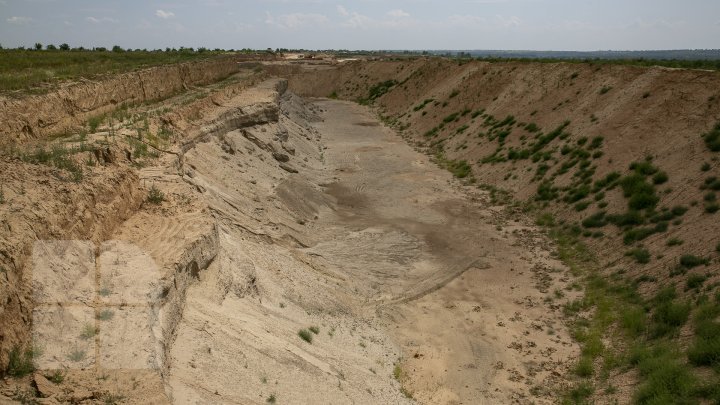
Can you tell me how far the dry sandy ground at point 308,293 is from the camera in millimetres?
8367

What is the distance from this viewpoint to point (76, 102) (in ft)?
66.9

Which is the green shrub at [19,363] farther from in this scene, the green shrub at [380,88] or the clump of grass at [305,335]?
the green shrub at [380,88]

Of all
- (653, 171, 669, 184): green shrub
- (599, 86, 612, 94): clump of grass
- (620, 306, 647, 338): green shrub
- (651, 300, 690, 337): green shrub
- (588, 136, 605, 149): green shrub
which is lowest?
(620, 306, 647, 338): green shrub

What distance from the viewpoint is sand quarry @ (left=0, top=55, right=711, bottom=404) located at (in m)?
7.62

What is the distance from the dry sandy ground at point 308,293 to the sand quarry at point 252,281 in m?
0.05

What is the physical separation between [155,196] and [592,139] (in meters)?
22.1

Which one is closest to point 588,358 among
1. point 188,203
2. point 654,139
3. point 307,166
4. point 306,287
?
point 306,287

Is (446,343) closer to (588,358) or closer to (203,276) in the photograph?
(588,358)

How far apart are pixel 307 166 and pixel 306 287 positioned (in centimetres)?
1793

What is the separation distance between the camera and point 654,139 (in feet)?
76.0

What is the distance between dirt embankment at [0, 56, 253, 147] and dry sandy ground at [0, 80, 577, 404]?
428cm

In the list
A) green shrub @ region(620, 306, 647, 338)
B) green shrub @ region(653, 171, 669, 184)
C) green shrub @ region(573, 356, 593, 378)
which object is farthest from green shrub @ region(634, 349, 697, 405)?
green shrub @ region(653, 171, 669, 184)

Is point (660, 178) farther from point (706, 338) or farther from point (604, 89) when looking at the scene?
point (604, 89)

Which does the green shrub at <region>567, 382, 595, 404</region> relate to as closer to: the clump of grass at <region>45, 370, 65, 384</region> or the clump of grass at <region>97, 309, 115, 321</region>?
the clump of grass at <region>97, 309, 115, 321</region>
